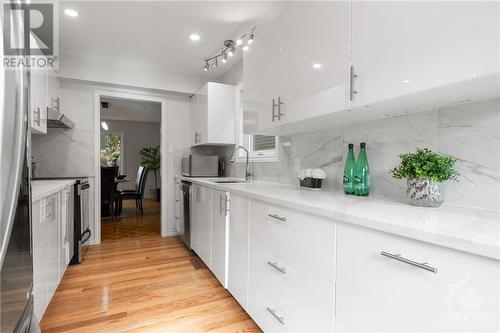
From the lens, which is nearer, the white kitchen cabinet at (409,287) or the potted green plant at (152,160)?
the white kitchen cabinet at (409,287)

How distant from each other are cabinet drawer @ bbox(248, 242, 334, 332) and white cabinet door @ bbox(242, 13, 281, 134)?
3.15 ft

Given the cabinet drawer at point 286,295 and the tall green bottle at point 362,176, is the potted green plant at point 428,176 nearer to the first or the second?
the tall green bottle at point 362,176

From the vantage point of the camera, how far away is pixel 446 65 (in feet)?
2.74

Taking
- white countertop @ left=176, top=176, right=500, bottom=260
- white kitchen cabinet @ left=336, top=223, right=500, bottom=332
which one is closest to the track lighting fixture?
white countertop @ left=176, top=176, right=500, bottom=260

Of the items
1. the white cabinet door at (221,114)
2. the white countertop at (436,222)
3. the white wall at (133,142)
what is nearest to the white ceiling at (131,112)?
the white wall at (133,142)

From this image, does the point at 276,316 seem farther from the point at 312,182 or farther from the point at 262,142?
the point at 262,142

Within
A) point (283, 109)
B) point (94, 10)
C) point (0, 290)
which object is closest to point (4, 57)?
point (0, 290)

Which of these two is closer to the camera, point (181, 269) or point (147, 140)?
point (181, 269)

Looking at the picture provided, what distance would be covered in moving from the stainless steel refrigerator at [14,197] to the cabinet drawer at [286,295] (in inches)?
39.5

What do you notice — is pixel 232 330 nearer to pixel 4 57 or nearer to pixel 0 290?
pixel 0 290

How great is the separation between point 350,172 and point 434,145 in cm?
→ 44

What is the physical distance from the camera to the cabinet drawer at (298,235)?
39.8 inches

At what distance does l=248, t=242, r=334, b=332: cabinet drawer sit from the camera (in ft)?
3.39

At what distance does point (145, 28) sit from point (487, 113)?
2.72 meters
